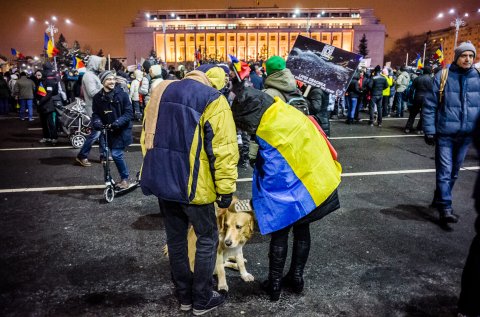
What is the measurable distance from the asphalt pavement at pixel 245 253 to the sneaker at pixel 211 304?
6 centimetres

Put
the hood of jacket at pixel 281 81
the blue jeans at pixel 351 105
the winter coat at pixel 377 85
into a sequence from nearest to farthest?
the hood of jacket at pixel 281 81 → the winter coat at pixel 377 85 → the blue jeans at pixel 351 105

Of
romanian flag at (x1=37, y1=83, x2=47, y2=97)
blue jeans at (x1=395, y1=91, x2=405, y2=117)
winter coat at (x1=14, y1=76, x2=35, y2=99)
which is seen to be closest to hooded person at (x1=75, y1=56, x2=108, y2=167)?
romanian flag at (x1=37, y1=83, x2=47, y2=97)

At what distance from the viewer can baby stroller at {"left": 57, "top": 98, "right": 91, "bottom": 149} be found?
32.9 feet

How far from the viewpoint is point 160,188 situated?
112 inches

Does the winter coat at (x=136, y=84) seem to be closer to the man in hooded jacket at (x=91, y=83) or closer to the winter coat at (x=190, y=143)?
the man in hooded jacket at (x=91, y=83)

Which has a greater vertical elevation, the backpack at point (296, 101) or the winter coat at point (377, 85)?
the winter coat at point (377, 85)

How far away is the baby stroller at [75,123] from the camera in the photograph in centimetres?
1002

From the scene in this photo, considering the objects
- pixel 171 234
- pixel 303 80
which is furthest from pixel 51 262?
pixel 303 80

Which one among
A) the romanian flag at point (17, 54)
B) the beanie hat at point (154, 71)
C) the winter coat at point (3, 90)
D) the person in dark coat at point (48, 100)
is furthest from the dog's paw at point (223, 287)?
the romanian flag at point (17, 54)

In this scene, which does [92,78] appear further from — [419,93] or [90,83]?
[419,93]

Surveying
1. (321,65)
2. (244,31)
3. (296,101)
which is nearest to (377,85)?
(321,65)

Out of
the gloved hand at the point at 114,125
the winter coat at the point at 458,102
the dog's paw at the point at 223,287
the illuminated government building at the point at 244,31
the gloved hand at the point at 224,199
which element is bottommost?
the dog's paw at the point at 223,287

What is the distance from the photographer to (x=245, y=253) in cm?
420

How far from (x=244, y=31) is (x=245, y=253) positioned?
118506mm
